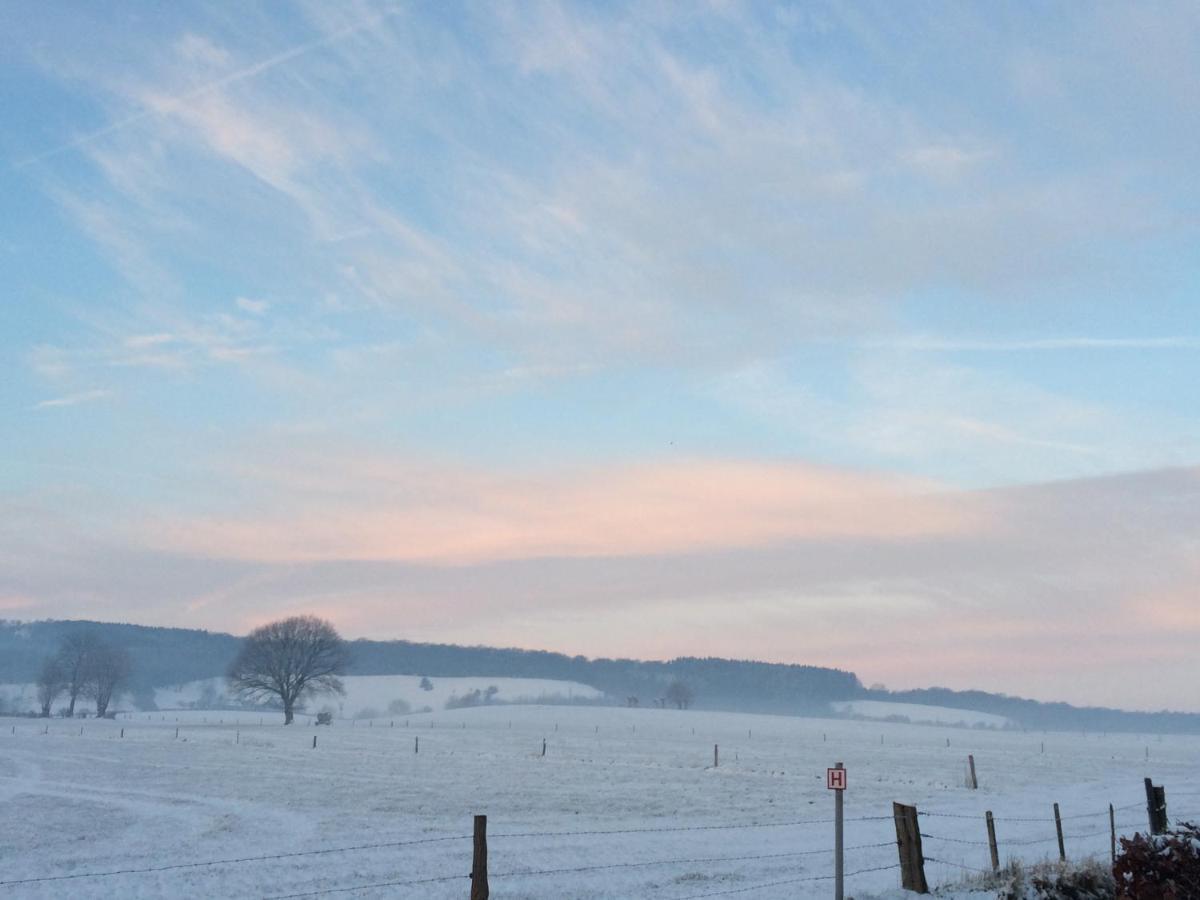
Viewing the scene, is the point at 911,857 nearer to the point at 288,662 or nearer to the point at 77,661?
the point at 288,662

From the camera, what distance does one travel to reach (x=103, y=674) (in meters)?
160

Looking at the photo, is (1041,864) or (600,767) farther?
(600,767)

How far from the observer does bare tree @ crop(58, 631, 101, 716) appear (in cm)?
16100

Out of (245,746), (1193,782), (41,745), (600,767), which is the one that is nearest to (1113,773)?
(1193,782)

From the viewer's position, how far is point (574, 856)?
72.9 feet

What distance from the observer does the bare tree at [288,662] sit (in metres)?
117

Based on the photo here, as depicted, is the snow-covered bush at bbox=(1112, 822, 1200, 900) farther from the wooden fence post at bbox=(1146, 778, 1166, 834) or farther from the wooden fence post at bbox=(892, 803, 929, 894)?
the wooden fence post at bbox=(1146, 778, 1166, 834)

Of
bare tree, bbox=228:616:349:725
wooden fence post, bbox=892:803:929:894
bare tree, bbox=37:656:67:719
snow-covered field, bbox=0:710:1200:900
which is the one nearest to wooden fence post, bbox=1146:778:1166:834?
snow-covered field, bbox=0:710:1200:900

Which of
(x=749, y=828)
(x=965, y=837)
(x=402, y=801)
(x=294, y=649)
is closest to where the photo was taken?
(x=965, y=837)

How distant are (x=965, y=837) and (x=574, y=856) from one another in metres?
10.1

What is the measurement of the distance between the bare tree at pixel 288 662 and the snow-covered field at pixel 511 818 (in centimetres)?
5605

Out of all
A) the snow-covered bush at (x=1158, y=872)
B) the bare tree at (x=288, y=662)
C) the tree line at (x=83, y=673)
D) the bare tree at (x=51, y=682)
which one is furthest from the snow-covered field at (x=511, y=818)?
the bare tree at (x=51, y=682)

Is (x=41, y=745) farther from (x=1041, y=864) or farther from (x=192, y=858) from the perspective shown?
(x=1041, y=864)

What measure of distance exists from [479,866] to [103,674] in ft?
550
